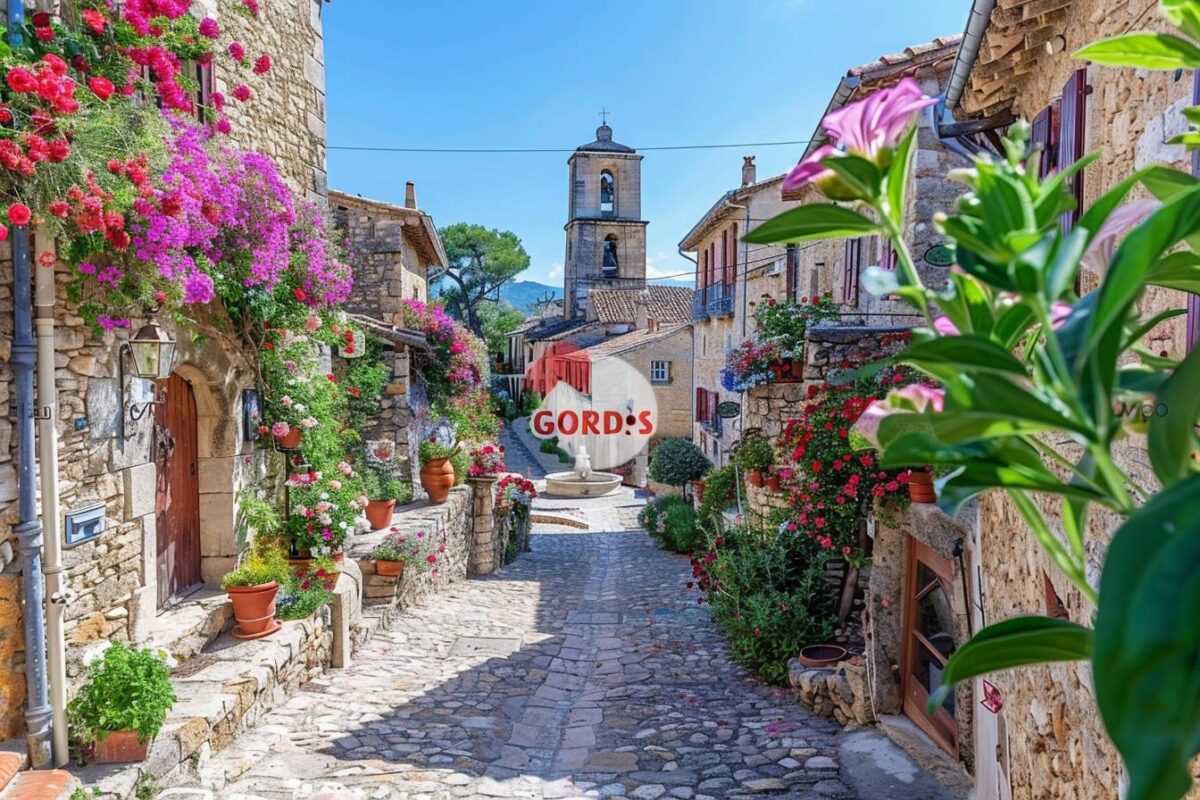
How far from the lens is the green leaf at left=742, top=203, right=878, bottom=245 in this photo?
1.04 m

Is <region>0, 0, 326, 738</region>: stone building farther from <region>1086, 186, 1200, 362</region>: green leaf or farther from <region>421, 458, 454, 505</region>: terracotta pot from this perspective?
<region>1086, 186, 1200, 362</region>: green leaf

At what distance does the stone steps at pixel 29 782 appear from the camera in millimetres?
3604

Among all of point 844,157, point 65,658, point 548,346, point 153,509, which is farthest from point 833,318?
point 548,346

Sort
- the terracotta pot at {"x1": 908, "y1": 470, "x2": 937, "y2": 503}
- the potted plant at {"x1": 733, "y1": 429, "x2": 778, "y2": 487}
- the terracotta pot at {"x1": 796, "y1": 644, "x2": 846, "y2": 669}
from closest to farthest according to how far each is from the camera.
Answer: the terracotta pot at {"x1": 908, "y1": 470, "x2": 937, "y2": 503}
the terracotta pot at {"x1": 796, "y1": 644, "x2": 846, "y2": 669}
the potted plant at {"x1": 733, "y1": 429, "x2": 778, "y2": 487}

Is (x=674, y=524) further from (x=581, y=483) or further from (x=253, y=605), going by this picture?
(x=253, y=605)

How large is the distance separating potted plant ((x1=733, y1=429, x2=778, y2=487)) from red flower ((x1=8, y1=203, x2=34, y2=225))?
6.85m

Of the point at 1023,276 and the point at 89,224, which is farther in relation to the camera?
the point at 89,224

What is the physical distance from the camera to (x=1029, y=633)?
91 centimetres

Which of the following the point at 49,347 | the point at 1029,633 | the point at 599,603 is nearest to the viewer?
the point at 1029,633

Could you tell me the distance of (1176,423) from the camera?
0.75 metres

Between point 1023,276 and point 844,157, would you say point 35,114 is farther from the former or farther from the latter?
point 1023,276

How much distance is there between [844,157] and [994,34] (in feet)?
12.0

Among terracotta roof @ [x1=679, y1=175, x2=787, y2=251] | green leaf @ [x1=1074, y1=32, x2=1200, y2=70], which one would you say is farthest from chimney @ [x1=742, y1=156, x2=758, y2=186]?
green leaf @ [x1=1074, y1=32, x2=1200, y2=70]

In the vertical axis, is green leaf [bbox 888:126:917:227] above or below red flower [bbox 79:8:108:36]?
below
